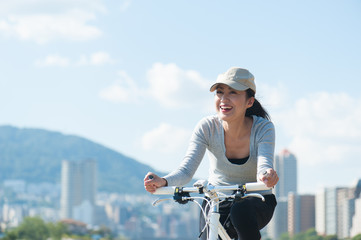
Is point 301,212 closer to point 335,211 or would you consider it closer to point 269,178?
point 335,211

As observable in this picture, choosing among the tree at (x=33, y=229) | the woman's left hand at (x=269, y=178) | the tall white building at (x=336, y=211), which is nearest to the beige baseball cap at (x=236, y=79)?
the woman's left hand at (x=269, y=178)

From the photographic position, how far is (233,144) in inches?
180

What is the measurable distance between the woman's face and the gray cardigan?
19cm

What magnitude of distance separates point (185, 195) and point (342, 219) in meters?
154

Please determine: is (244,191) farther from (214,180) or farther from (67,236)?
(67,236)

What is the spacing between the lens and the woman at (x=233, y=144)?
4.31 metres

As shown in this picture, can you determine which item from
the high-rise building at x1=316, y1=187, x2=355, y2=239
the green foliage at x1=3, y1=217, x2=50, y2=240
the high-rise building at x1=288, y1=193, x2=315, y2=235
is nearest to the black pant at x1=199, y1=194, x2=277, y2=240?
the green foliage at x1=3, y1=217, x2=50, y2=240

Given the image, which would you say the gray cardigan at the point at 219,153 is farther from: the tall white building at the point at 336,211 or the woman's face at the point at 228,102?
the tall white building at the point at 336,211

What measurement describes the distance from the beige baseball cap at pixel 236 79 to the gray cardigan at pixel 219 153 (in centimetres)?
32

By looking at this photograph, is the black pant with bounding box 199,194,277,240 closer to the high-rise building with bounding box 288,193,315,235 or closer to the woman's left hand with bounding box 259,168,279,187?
the woman's left hand with bounding box 259,168,279,187

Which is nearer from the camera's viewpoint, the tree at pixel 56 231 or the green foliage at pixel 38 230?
the green foliage at pixel 38 230

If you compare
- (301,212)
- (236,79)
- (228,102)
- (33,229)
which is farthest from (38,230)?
(236,79)

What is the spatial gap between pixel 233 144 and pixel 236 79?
462mm

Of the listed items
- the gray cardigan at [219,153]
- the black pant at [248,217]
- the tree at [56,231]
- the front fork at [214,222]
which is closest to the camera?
the front fork at [214,222]
